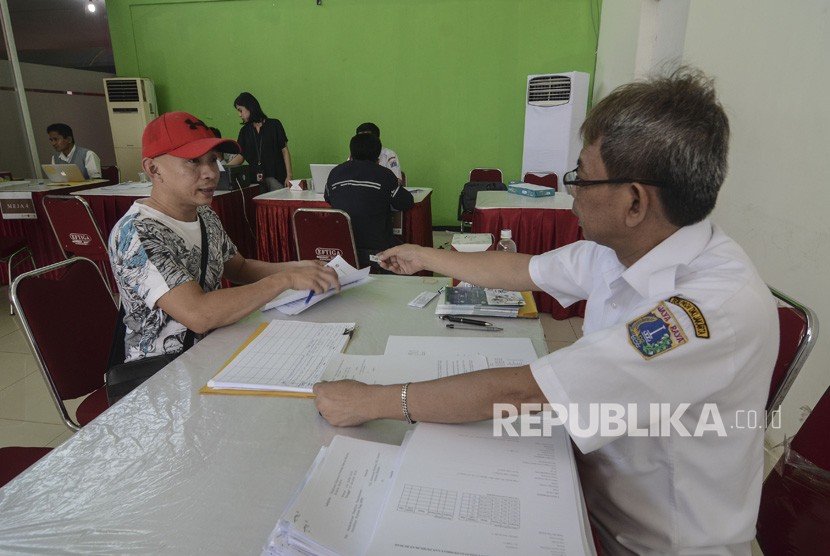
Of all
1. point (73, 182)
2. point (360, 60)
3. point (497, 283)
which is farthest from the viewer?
point (360, 60)

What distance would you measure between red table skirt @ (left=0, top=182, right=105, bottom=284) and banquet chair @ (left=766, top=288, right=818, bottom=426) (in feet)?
15.6

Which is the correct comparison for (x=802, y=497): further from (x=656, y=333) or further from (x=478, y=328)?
(x=478, y=328)

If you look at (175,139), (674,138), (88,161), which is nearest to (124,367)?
(175,139)

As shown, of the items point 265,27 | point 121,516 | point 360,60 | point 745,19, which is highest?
point 265,27

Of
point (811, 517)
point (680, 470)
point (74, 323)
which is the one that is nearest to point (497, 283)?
point (680, 470)

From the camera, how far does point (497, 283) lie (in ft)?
4.28

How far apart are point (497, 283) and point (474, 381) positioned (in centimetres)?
57

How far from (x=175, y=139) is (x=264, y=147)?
395 centimetres

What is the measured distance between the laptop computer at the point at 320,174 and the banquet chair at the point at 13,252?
90.3 inches

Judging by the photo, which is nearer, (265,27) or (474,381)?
(474,381)

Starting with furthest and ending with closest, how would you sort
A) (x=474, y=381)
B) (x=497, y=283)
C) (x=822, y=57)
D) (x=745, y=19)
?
(x=745, y=19) → (x=822, y=57) → (x=497, y=283) → (x=474, y=381)

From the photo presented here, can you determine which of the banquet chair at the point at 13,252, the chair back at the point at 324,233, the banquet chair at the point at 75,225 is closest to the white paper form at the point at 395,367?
the chair back at the point at 324,233

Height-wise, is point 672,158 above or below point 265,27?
below

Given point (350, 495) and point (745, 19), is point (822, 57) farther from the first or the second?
point (350, 495)
